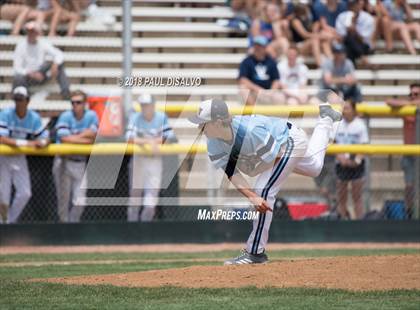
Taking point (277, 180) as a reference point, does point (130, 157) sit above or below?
below

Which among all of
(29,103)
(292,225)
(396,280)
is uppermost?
(396,280)

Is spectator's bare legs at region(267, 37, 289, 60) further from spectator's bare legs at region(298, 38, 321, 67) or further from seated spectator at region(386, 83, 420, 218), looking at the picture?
seated spectator at region(386, 83, 420, 218)

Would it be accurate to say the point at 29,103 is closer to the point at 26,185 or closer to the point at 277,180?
the point at 26,185

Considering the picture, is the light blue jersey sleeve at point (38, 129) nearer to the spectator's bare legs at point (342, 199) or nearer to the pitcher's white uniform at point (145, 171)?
the pitcher's white uniform at point (145, 171)

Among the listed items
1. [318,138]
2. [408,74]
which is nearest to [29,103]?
[318,138]

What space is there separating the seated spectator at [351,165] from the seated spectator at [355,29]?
3.40 meters

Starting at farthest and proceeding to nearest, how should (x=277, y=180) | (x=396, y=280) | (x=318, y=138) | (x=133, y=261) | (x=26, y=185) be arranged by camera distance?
(x=26, y=185) → (x=133, y=261) → (x=318, y=138) → (x=277, y=180) → (x=396, y=280)

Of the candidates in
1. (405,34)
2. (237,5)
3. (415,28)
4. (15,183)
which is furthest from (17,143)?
(415,28)

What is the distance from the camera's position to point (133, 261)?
11.8m

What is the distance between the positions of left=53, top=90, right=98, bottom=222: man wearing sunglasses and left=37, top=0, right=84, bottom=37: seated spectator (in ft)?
7.29

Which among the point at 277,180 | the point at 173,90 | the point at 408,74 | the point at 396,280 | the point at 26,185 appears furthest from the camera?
the point at 408,74

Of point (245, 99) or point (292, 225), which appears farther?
point (245, 99)

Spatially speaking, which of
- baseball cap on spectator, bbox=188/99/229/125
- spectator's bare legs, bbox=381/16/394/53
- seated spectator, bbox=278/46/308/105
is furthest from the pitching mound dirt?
spectator's bare legs, bbox=381/16/394/53

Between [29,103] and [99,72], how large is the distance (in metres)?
1.45
